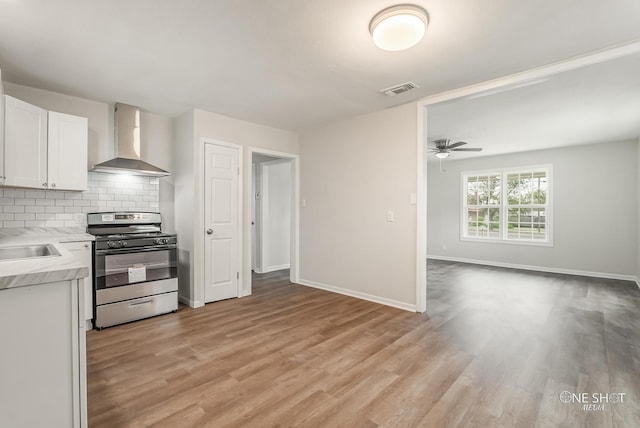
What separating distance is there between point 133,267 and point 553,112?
17.9 ft

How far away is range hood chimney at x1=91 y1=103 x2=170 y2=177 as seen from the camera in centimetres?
351

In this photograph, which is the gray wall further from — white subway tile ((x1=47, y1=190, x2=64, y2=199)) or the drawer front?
white subway tile ((x1=47, y1=190, x2=64, y2=199))

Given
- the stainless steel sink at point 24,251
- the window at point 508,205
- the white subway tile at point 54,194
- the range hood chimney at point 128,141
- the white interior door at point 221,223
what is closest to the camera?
the stainless steel sink at point 24,251

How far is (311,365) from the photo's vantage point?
92.2 inches

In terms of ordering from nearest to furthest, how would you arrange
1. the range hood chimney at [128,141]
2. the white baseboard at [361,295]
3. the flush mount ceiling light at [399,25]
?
the flush mount ceiling light at [399,25], the range hood chimney at [128,141], the white baseboard at [361,295]

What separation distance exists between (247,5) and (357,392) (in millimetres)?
2581

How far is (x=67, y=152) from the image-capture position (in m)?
3.11

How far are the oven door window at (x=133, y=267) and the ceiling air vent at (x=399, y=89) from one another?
9.96ft

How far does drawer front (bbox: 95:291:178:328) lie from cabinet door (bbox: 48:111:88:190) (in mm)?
1286

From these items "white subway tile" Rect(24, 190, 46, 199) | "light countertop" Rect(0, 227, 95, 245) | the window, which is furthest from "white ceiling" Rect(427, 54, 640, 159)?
"white subway tile" Rect(24, 190, 46, 199)

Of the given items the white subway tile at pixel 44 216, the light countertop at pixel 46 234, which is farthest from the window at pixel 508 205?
the white subway tile at pixel 44 216

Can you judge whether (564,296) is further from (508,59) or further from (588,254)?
(508,59)

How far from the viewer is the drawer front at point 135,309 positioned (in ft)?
10.1

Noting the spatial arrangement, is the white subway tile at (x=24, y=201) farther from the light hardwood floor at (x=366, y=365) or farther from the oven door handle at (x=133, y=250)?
the light hardwood floor at (x=366, y=365)
